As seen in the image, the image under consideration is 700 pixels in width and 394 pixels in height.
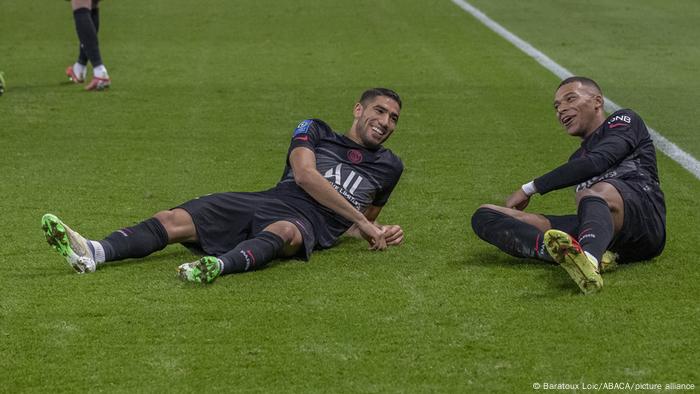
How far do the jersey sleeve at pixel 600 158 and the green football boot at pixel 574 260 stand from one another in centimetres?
81

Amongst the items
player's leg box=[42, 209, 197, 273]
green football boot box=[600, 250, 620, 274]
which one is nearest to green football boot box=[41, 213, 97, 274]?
player's leg box=[42, 209, 197, 273]

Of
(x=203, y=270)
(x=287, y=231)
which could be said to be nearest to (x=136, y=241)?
(x=203, y=270)

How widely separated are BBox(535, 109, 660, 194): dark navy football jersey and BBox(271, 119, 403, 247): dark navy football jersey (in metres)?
0.99

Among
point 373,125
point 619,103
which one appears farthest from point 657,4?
point 373,125

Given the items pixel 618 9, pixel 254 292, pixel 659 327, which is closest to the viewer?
pixel 659 327

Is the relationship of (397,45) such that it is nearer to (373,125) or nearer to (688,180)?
(688,180)

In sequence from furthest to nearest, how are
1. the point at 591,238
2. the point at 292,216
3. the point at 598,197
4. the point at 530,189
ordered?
the point at 292,216, the point at 530,189, the point at 598,197, the point at 591,238

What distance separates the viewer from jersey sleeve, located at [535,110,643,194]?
266 inches

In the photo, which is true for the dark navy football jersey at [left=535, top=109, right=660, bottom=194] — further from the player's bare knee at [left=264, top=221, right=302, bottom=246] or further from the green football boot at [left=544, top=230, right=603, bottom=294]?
the player's bare knee at [left=264, top=221, right=302, bottom=246]

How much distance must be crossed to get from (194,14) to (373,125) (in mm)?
13667

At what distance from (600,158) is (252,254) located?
187 centimetres

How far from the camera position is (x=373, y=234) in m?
7.04

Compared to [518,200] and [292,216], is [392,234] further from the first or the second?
[518,200]

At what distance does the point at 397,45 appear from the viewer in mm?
17250
